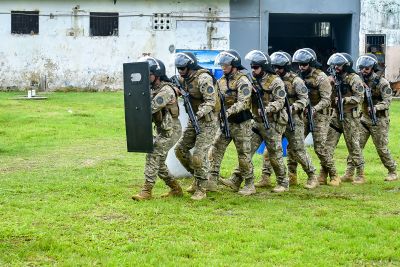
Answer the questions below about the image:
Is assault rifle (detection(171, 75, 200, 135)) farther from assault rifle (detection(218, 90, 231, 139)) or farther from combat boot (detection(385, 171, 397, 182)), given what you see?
combat boot (detection(385, 171, 397, 182))

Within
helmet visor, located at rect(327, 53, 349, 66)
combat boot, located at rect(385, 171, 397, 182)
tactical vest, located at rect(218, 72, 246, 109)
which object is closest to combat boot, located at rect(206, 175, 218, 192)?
tactical vest, located at rect(218, 72, 246, 109)

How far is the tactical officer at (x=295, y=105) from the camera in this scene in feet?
35.3

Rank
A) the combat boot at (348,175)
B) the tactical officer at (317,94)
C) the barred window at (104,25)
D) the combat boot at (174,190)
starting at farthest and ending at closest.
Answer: the barred window at (104,25) < the combat boot at (348,175) < the tactical officer at (317,94) < the combat boot at (174,190)

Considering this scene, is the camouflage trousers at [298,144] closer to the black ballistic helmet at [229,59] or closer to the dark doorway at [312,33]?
the black ballistic helmet at [229,59]

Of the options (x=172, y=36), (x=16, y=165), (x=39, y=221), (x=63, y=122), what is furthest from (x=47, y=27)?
(x=39, y=221)

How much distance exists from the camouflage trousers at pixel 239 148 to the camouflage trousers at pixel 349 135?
70.3 inches

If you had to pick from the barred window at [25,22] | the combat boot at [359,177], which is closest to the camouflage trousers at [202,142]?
the combat boot at [359,177]

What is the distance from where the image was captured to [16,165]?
13.0 m

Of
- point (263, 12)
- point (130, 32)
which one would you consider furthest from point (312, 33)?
point (130, 32)

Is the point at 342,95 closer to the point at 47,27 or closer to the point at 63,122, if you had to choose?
Result: the point at 63,122

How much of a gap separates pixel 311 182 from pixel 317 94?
1.29m

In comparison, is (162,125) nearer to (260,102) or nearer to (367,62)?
(260,102)

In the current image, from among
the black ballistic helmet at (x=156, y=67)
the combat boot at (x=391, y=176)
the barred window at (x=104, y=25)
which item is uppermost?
the barred window at (x=104, y=25)

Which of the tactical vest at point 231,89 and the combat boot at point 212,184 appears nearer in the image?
the tactical vest at point 231,89
